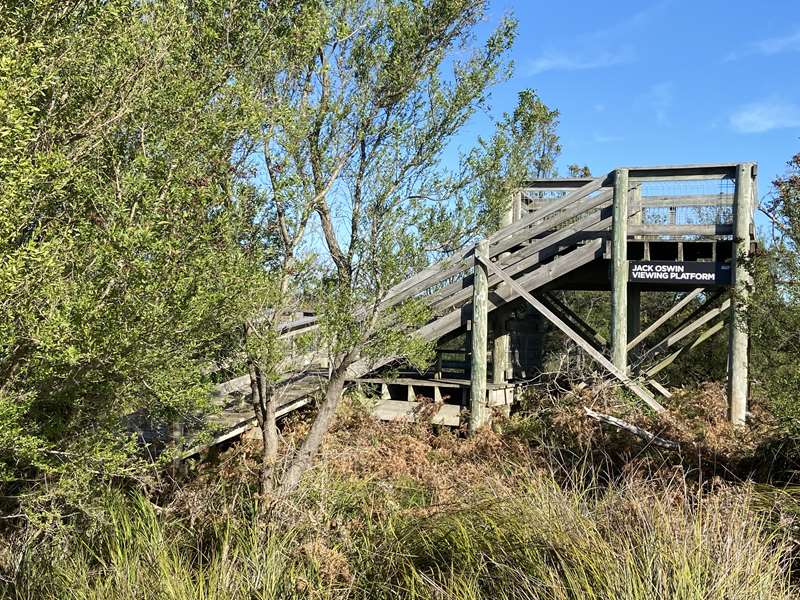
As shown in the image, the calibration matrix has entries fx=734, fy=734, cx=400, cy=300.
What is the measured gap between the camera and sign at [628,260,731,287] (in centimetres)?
930

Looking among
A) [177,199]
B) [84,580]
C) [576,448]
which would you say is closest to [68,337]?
[177,199]

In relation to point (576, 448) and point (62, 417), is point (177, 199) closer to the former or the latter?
point (62, 417)

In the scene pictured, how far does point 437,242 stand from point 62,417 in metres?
3.55

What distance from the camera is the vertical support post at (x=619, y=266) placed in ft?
30.5

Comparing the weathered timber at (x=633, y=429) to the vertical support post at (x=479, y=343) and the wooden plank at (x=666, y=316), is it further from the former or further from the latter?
the wooden plank at (x=666, y=316)

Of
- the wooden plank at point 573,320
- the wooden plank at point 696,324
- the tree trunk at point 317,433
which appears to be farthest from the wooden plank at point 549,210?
the tree trunk at point 317,433

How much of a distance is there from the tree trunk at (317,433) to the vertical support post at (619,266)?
421cm

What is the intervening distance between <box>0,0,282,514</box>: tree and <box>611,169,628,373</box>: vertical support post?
5.33 m

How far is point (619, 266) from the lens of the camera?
30.9ft

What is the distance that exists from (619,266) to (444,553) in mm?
5622

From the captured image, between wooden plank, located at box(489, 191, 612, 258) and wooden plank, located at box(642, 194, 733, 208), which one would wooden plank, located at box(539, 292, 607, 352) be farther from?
wooden plank, located at box(642, 194, 733, 208)

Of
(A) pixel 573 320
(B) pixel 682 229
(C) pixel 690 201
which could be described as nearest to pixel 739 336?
(B) pixel 682 229

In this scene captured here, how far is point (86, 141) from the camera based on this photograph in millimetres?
4832

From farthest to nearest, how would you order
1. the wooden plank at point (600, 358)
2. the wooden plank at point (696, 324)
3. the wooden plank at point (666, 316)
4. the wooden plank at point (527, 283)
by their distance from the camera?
the wooden plank at point (666, 316)
the wooden plank at point (696, 324)
the wooden plank at point (527, 283)
the wooden plank at point (600, 358)
